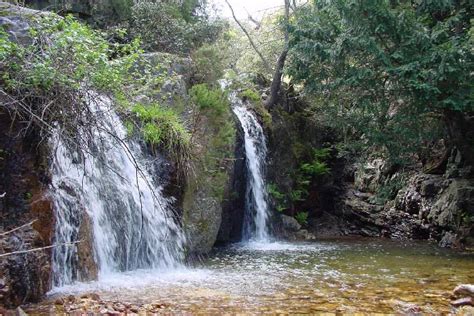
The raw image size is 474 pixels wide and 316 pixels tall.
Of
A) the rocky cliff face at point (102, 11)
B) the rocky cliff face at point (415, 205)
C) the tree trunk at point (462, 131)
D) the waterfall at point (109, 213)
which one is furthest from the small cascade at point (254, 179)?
the tree trunk at point (462, 131)

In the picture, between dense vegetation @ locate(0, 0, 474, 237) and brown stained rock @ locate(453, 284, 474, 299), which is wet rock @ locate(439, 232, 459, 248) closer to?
dense vegetation @ locate(0, 0, 474, 237)

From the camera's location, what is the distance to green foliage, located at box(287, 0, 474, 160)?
8000 mm

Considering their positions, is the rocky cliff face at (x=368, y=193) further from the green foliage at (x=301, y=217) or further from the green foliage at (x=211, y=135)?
the green foliage at (x=211, y=135)

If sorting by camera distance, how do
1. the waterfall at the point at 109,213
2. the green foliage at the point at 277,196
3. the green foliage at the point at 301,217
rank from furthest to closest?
the green foliage at the point at 301,217 < the green foliage at the point at 277,196 < the waterfall at the point at 109,213

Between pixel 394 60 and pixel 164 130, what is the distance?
14.9 ft

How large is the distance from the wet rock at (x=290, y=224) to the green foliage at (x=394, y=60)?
3.24 m

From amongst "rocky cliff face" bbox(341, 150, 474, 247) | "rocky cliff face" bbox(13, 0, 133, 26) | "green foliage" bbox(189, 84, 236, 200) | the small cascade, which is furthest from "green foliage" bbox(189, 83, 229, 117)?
"rocky cliff face" bbox(341, 150, 474, 247)

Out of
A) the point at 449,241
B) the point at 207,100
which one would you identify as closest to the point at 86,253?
the point at 207,100

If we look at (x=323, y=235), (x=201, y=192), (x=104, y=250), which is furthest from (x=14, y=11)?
(x=323, y=235)

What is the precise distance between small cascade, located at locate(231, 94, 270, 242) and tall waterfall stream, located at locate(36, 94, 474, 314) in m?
1.99

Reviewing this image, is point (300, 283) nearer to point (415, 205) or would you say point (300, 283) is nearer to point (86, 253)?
point (86, 253)

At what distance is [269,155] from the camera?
12.5m

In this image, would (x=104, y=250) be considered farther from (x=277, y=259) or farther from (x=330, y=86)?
(x=330, y=86)

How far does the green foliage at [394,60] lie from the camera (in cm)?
800
